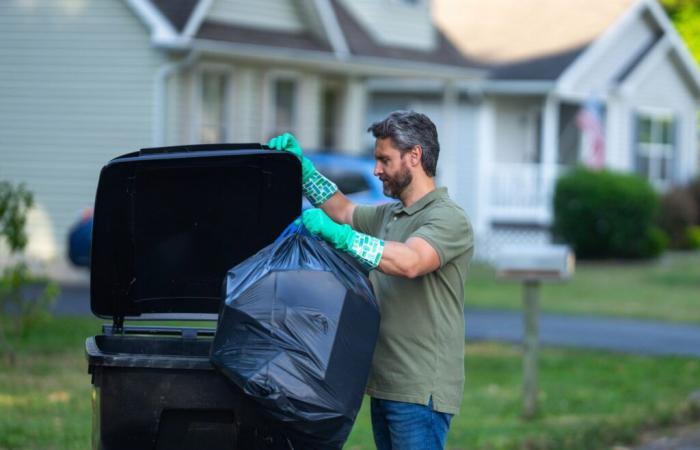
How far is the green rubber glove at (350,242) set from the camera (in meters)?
4.27

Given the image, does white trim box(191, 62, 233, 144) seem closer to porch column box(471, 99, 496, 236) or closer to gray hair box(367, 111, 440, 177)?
A: porch column box(471, 99, 496, 236)

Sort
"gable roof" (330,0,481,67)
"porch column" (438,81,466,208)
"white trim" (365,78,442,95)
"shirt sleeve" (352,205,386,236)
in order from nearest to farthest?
"shirt sleeve" (352,205,386,236), "gable roof" (330,0,481,67), "porch column" (438,81,466,208), "white trim" (365,78,442,95)

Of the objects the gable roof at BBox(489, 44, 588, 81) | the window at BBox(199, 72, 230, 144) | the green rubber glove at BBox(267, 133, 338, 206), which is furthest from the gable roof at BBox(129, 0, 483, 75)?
the green rubber glove at BBox(267, 133, 338, 206)

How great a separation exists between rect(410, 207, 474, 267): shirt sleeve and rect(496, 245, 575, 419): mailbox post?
4.46 m

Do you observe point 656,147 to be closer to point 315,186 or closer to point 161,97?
point 161,97

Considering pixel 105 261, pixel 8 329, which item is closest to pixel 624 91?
pixel 8 329

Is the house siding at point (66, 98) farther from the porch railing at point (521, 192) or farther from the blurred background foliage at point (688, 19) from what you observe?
the blurred background foliage at point (688, 19)

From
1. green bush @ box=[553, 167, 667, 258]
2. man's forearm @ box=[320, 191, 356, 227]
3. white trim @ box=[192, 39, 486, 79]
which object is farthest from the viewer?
green bush @ box=[553, 167, 667, 258]

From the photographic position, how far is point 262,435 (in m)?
4.30

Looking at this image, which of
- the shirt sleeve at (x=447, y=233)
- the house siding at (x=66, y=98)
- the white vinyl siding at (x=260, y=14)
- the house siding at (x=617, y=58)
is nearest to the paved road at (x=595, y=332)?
the house siding at (x=66, y=98)

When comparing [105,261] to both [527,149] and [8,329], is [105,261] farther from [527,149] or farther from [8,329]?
[527,149]

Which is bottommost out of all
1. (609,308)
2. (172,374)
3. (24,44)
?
(609,308)

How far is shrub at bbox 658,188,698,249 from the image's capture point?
27.9 metres

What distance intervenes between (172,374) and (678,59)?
92.2 feet
